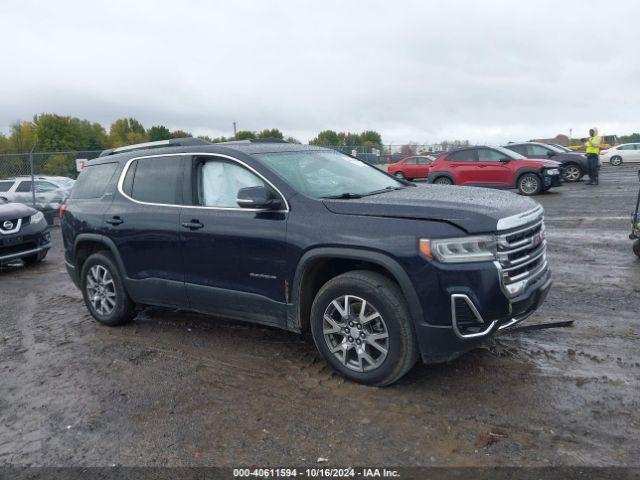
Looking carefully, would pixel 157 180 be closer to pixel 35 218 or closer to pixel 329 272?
pixel 329 272

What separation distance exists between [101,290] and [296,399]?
116 inches

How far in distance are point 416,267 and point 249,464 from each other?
5.29 ft

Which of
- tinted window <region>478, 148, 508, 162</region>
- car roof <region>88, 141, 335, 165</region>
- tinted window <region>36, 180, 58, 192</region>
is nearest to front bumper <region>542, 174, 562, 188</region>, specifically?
tinted window <region>478, 148, 508, 162</region>

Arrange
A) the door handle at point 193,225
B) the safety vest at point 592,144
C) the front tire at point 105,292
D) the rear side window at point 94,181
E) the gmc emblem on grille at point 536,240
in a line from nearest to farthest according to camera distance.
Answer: the gmc emblem on grille at point 536,240
the door handle at point 193,225
the front tire at point 105,292
the rear side window at point 94,181
the safety vest at point 592,144

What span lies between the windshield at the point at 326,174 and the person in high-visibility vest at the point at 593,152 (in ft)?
54.0

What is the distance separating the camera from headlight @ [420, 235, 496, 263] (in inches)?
145

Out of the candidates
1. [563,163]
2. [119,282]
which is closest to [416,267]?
[119,282]

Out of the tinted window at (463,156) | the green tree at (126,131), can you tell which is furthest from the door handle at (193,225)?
the green tree at (126,131)

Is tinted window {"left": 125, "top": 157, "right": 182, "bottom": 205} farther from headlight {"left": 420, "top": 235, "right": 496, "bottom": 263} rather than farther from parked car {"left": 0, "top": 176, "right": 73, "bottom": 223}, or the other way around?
parked car {"left": 0, "top": 176, "right": 73, "bottom": 223}

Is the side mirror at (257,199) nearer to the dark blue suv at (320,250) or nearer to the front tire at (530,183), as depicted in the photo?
the dark blue suv at (320,250)

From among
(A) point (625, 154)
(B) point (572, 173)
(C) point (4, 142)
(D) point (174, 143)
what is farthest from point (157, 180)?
(C) point (4, 142)

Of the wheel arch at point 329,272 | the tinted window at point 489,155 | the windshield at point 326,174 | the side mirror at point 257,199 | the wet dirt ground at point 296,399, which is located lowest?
the wet dirt ground at point 296,399

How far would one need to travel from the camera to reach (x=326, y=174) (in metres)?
4.95

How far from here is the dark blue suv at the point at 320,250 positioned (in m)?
3.72
